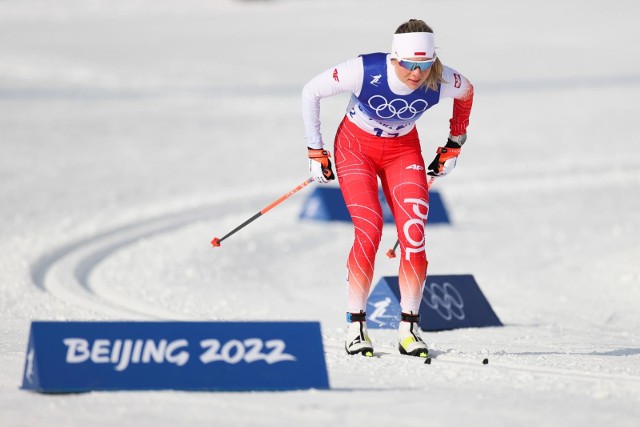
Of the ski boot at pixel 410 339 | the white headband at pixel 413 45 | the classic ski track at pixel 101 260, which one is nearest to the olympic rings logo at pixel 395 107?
the white headband at pixel 413 45

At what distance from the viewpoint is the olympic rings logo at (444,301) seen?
7852 millimetres

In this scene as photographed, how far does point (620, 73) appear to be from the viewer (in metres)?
30.1

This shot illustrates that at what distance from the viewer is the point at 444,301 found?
7969mm

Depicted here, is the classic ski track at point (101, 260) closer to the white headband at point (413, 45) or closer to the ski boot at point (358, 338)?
the ski boot at point (358, 338)

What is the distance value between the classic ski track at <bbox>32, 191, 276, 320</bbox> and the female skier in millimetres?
2300

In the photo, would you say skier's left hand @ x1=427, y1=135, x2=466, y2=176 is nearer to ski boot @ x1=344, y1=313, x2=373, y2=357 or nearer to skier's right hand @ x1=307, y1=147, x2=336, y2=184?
skier's right hand @ x1=307, y1=147, x2=336, y2=184

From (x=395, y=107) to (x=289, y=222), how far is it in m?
6.97

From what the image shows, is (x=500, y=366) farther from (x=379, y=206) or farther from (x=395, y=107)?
(x=395, y=107)

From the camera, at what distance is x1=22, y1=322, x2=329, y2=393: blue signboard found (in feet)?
15.7

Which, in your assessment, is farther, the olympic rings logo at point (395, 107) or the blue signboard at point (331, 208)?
the blue signboard at point (331, 208)

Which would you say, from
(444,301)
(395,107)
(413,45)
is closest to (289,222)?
(444,301)

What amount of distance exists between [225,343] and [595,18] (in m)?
38.6

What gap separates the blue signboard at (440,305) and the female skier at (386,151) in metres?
1.42

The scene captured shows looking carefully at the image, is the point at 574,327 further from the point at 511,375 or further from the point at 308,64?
the point at 308,64
